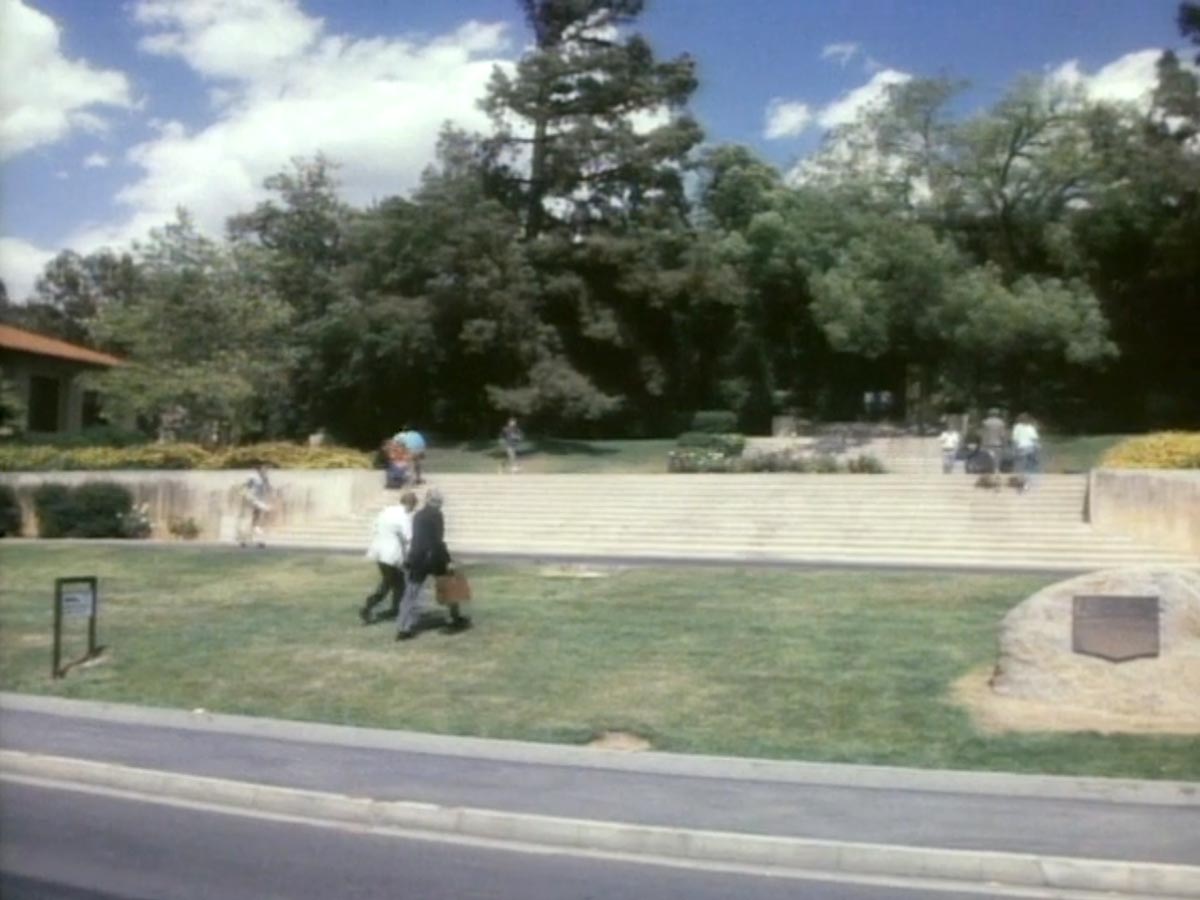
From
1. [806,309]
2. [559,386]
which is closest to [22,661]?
[559,386]

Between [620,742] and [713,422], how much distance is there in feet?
111

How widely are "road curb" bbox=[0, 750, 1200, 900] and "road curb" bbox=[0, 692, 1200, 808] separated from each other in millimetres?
2011

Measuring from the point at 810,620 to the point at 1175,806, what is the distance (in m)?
7.36

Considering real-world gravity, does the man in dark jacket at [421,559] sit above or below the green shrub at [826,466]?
below

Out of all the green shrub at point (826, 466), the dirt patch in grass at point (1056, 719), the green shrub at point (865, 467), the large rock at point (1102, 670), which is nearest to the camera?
the dirt patch in grass at point (1056, 719)

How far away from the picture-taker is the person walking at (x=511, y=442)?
3666 cm

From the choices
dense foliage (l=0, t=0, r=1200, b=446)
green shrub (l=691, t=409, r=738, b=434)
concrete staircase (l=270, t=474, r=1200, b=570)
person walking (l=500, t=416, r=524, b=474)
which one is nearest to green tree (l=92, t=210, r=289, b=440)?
dense foliage (l=0, t=0, r=1200, b=446)

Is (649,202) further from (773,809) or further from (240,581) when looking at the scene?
(773,809)

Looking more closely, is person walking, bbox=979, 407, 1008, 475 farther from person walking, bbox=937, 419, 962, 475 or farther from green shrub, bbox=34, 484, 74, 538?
green shrub, bbox=34, 484, 74, 538

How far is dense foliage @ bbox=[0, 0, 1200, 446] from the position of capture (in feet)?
124

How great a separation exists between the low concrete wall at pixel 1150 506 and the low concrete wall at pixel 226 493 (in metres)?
14.2

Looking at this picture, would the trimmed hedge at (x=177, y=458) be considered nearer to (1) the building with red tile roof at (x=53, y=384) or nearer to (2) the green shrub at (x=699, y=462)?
(1) the building with red tile roof at (x=53, y=384)

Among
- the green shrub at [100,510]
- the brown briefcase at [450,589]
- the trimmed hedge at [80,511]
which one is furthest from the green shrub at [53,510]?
the brown briefcase at [450,589]

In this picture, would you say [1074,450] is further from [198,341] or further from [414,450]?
[198,341]
